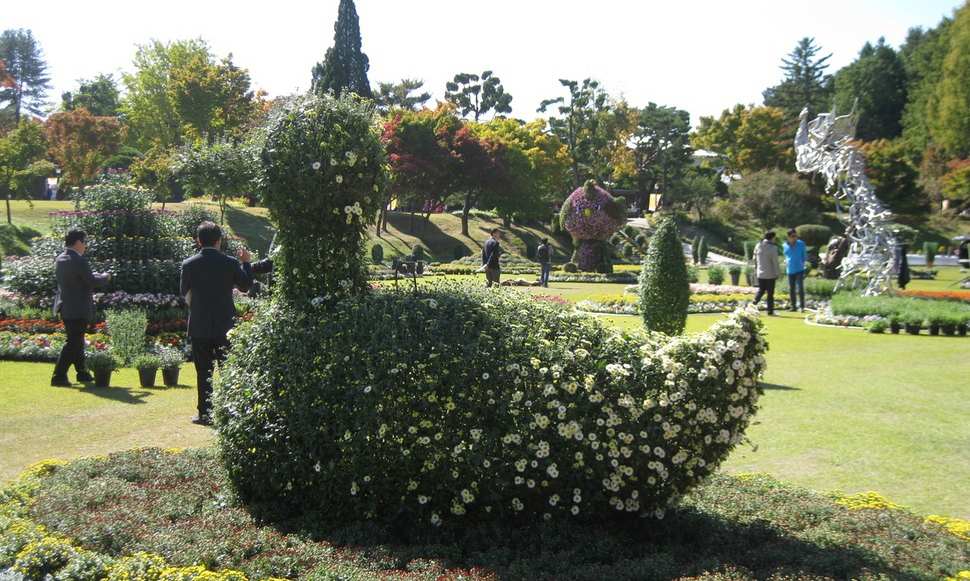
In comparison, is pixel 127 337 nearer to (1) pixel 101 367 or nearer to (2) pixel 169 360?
(2) pixel 169 360

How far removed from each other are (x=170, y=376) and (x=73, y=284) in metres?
1.70

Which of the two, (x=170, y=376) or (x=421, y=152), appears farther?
(x=421, y=152)

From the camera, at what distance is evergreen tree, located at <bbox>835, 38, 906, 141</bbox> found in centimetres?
6575

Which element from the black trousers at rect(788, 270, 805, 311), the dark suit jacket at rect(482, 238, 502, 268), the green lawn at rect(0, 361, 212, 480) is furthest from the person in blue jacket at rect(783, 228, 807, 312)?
the green lawn at rect(0, 361, 212, 480)

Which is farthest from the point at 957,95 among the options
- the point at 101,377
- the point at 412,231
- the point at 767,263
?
the point at 101,377

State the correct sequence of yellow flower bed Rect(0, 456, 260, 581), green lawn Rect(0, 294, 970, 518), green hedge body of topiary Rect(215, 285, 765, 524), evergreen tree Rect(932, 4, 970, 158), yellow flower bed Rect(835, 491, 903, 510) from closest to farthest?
yellow flower bed Rect(0, 456, 260, 581), green hedge body of topiary Rect(215, 285, 765, 524), yellow flower bed Rect(835, 491, 903, 510), green lawn Rect(0, 294, 970, 518), evergreen tree Rect(932, 4, 970, 158)

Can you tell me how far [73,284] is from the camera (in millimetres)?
10453

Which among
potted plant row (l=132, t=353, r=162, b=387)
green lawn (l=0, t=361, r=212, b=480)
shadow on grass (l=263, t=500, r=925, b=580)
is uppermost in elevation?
potted plant row (l=132, t=353, r=162, b=387)

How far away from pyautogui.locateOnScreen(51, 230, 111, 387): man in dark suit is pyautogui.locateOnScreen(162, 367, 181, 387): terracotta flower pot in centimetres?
115

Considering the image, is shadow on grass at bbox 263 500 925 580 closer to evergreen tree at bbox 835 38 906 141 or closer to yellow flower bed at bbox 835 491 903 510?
yellow flower bed at bbox 835 491 903 510

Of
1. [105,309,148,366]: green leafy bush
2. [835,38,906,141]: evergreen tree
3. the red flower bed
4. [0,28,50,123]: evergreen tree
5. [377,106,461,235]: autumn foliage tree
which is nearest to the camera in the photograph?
[105,309,148,366]: green leafy bush

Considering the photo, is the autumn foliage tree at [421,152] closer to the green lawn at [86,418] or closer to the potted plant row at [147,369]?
the potted plant row at [147,369]

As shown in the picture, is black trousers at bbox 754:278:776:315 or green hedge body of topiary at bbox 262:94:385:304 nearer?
green hedge body of topiary at bbox 262:94:385:304

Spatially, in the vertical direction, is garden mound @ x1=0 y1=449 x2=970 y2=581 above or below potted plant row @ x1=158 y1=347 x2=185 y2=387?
below
